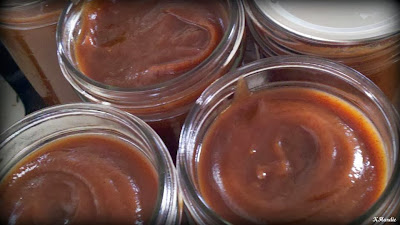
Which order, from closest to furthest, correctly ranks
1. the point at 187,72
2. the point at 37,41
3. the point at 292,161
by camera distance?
the point at 292,161
the point at 187,72
the point at 37,41

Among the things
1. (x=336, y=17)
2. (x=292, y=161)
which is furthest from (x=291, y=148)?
(x=336, y=17)

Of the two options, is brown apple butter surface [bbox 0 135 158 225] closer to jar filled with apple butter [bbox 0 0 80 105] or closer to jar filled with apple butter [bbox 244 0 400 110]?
jar filled with apple butter [bbox 0 0 80 105]

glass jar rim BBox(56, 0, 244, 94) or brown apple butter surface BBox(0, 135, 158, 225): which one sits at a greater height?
glass jar rim BBox(56, 0, 244, 94)

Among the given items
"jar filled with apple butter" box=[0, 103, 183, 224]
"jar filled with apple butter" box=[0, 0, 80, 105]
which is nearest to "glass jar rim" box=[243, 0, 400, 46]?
"jar filled with apple butter" box=[0, 103, 183, 224]

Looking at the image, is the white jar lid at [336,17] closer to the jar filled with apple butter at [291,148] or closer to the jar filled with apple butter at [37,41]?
the jar filled with apple butter at [291,148]

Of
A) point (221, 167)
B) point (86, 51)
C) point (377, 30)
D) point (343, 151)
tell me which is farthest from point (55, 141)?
point (377, 30)

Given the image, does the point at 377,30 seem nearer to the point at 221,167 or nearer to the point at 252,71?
the point at 252,71

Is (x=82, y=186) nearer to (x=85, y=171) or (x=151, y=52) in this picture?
(x=85, y=171)
